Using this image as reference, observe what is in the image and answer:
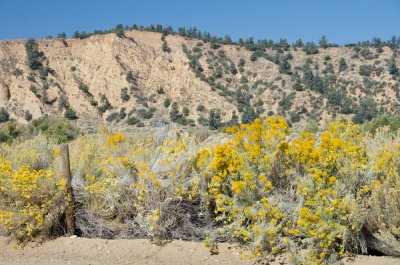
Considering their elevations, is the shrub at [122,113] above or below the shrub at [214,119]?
above

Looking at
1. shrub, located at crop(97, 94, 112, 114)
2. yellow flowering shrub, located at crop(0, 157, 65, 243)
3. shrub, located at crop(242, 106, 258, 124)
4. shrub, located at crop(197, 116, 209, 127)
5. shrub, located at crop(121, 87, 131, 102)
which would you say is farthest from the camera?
shrub, located at crop(121, 87, 131, 102)

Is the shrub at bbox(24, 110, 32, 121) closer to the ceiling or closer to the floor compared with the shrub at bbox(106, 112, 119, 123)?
closer to the ceiling

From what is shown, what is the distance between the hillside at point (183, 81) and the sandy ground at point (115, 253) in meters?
36.0

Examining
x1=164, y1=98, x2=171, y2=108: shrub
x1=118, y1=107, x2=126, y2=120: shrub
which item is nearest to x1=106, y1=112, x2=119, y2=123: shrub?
x1=118, y1=107, x2=126, y2=120: shrub

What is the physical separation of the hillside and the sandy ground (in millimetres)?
35953

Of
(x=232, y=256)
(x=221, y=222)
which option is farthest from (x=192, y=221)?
(x=232, y=256)

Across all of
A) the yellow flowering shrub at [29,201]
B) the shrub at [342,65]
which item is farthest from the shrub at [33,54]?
the yellow flowering shrub at [29,201]

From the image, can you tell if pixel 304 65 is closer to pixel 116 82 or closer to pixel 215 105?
pixel 215 105

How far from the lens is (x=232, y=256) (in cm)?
688

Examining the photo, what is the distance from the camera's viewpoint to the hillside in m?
47.7

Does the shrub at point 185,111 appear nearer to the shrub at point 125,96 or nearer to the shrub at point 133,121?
the shrub at point 133,121

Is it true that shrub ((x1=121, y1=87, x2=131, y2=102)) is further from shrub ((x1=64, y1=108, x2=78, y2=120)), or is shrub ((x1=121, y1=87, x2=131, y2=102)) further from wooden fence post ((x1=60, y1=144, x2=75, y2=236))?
wooden fence post ((x1=60, y1=144, x2=75, y2=236))

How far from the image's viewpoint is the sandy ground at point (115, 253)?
22.9 feet

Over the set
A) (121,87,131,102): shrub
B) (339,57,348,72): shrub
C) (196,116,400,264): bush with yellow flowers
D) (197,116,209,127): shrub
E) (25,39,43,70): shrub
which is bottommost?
(196,116,400,264): bush with yellow flowers
